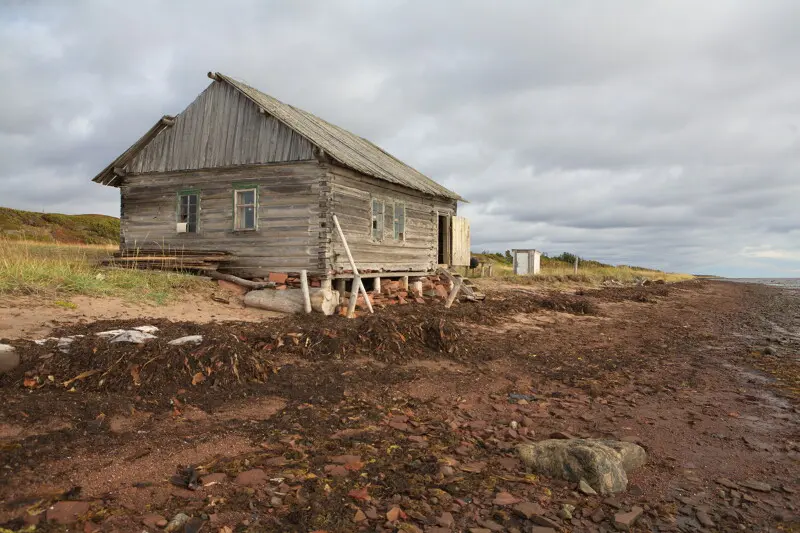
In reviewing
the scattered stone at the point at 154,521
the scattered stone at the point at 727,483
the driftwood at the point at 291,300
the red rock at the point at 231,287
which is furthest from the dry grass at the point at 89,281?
the scattered stone at the point at 727,483

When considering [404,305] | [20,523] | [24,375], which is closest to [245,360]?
[24,375]

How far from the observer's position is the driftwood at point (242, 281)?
14.4 meters

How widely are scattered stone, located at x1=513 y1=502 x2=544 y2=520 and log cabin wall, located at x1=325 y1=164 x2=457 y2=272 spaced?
10999 millimetres

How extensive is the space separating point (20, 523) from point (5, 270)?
34.1ft

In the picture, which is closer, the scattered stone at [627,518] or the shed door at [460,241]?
the scattered stone at [627,518]

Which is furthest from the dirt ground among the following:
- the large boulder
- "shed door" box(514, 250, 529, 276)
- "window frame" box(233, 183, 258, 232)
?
"shed door" box(514, 250, 529, 276)

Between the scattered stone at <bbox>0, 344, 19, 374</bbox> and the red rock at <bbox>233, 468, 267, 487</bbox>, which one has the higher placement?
the scattered stone at <bbox>0, 344, 19, 374</bbox>

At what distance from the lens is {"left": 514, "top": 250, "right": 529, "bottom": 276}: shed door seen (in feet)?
109

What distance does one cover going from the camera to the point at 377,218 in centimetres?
1750

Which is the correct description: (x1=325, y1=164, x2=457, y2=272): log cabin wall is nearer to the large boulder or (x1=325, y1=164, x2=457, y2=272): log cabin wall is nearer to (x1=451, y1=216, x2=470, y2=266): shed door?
(x1=451, y1=216, x2=470, y2=266): shed door

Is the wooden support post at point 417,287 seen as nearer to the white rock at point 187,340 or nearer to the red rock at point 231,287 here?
the red rock at point 231,287

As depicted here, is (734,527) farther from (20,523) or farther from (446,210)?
(446,210)

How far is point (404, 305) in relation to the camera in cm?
1623

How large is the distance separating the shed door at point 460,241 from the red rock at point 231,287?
10808mm
